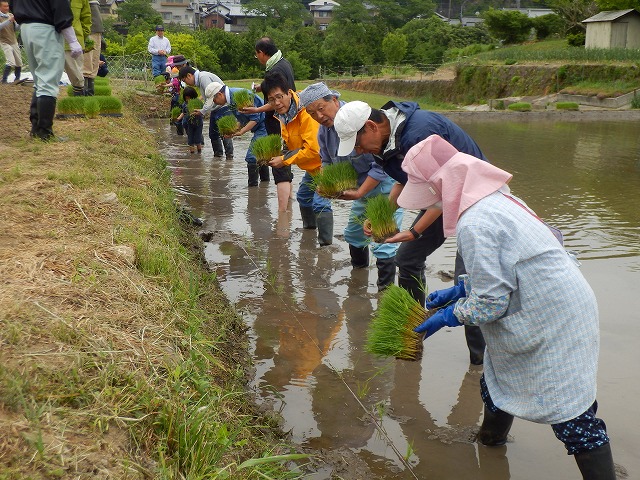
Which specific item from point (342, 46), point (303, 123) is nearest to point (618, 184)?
point (303, 123)

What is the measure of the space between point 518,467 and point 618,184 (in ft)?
24.9

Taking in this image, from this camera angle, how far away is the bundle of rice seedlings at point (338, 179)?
5359mm

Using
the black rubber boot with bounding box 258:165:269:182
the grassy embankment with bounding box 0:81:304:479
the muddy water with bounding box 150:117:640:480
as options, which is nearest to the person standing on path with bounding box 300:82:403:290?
the muddy water with bounding box 150:117:640:480

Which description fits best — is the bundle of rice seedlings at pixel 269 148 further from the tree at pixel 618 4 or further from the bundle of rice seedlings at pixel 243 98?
the tree at pixel 618 4

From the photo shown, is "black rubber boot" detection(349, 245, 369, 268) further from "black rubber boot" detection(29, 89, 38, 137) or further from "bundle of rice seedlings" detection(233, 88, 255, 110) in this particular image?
"black rubber boot" detection(29, 89, 38, 137)

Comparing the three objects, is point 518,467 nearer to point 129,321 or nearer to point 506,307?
point 506,307

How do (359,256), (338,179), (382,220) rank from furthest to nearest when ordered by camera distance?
1. (359,256)
2. (338,179)
3. (382,220)

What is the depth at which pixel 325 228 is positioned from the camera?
6789 mm

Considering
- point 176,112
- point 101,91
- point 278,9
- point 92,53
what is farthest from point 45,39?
point 278,9

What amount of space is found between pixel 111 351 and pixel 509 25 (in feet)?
149

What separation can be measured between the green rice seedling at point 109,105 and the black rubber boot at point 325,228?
575 cm

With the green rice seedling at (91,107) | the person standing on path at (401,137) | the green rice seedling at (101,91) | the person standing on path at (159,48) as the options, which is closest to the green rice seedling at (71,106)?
the green rice seedling at (91,107)

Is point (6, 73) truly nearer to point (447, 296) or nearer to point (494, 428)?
point (447, 296)

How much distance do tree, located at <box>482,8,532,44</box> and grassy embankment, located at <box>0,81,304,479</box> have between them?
1673 inches
